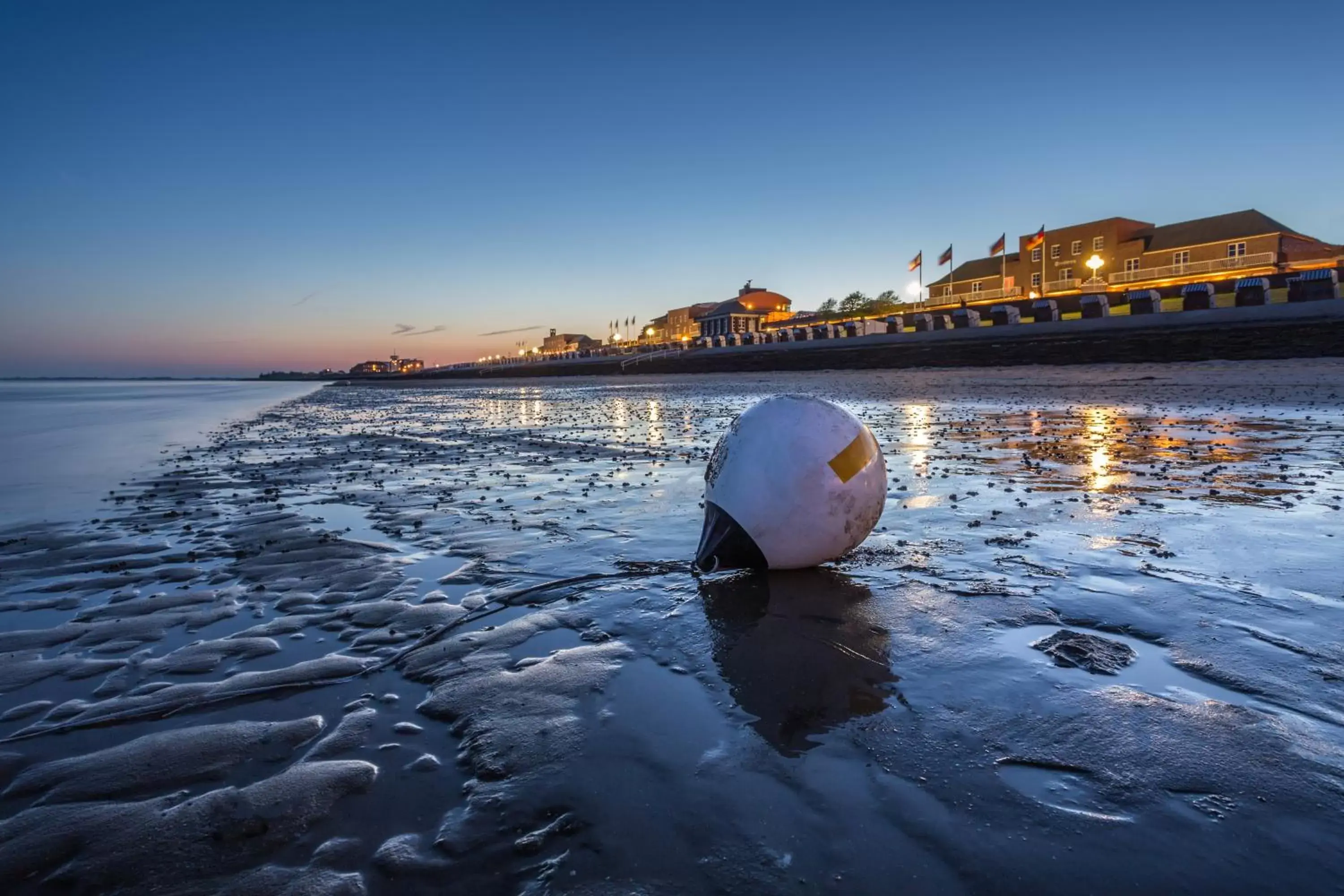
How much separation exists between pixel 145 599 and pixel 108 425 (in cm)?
2337

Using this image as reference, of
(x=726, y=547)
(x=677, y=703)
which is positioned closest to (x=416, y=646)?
(x=677, y=703)

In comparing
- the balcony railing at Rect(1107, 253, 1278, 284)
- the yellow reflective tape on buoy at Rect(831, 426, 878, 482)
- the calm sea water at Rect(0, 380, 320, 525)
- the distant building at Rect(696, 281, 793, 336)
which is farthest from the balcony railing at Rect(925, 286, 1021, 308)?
the yellow reflective tape on buoy at Rect(831, 426, 878, 482)

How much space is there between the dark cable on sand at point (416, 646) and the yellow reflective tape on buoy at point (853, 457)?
1181 millimetres

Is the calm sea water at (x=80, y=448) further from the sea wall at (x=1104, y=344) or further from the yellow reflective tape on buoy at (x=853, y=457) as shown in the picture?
the sea wall at (x=1104, y=344)

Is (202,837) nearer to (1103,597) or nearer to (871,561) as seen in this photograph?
(871,561)

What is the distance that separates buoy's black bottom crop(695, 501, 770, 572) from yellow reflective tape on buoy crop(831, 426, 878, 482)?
693 millimetres

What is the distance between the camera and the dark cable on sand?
261 centimetres

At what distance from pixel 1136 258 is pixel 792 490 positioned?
296 feet

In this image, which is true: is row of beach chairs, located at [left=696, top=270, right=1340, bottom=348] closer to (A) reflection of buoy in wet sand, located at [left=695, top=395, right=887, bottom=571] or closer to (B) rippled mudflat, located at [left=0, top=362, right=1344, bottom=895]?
(B) rippled mudflat, located at [left=0, top=362, right=1344, bottom=895]

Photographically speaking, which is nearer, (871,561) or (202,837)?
(202,837)

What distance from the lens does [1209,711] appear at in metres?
2.38

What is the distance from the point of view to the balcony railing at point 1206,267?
61.8m

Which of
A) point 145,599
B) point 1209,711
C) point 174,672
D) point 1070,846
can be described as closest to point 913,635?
point 1209,711

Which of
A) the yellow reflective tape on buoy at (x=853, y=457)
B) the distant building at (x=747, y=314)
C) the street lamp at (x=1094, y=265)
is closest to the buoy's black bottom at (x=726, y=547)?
the yellow reflective tape on buoy at (x=853, y=457)
